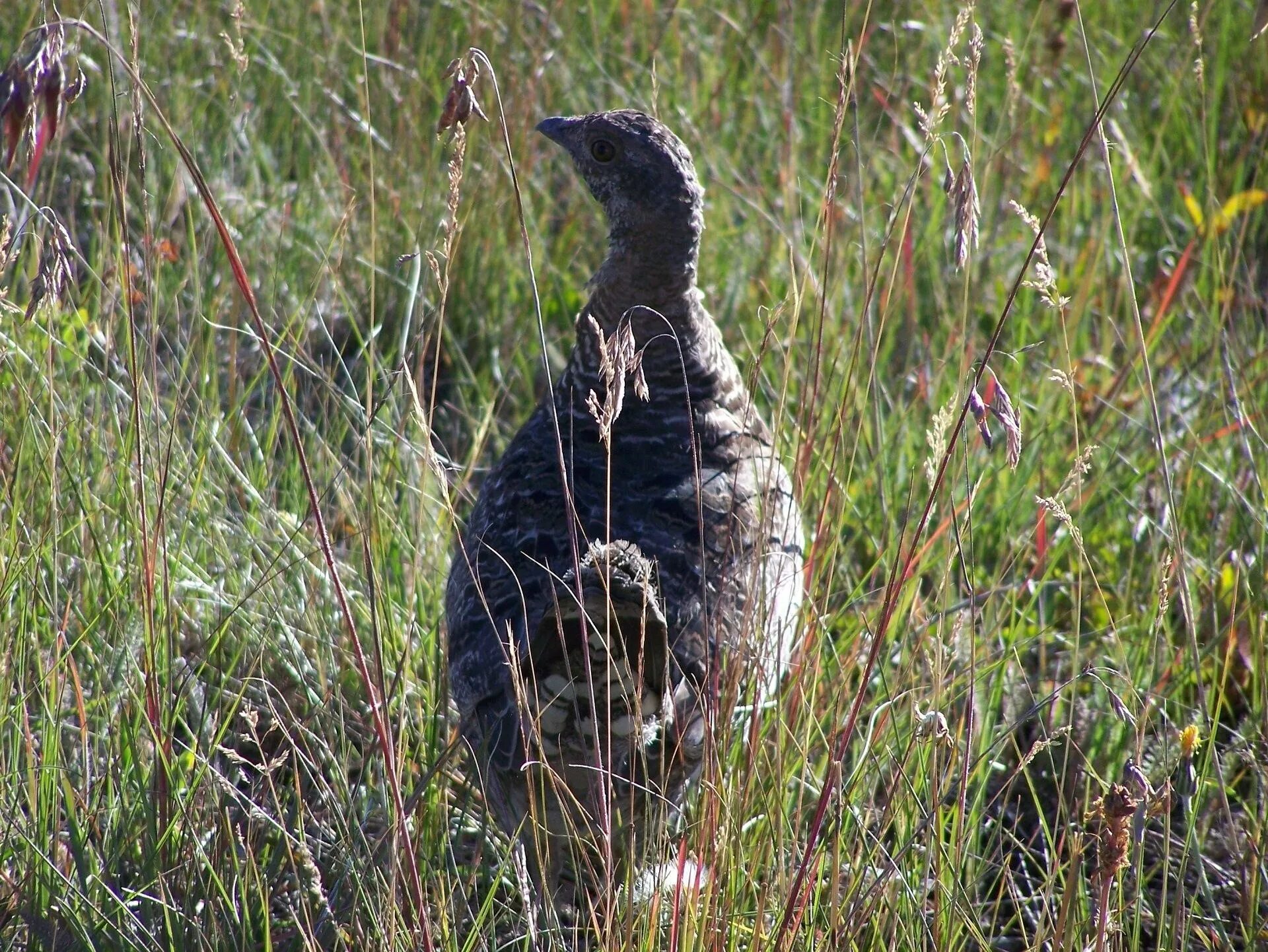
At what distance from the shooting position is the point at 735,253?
14.5 feet

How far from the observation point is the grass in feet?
6.64

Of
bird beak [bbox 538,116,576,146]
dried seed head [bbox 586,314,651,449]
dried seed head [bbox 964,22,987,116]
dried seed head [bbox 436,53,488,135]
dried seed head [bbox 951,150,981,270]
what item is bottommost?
dried seed head [bbox 586,314,651,449]

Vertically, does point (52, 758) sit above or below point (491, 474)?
below

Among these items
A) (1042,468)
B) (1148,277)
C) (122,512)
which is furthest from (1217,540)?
(122,512)

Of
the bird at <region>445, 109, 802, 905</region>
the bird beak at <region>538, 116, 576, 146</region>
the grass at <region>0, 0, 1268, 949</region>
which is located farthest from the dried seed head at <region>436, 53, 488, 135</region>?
the bird beak at <region>538, 116, 576, 146</region>

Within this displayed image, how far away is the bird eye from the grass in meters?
0.37

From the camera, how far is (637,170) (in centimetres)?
301

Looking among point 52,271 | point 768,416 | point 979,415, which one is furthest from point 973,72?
point 768,416

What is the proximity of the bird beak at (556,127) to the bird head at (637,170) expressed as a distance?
1cm

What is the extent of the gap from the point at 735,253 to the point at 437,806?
250cm

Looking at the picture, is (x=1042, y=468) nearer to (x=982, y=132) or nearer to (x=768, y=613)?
(x=768, y=613)

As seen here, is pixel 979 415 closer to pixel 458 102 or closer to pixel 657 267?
pixel 458 102

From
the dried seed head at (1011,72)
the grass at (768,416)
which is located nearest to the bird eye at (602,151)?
the grass at (768,416)

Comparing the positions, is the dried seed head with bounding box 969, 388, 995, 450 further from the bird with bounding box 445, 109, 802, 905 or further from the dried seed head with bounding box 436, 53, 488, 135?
the dried seed head with bounding box 436, 53, 488, 135
